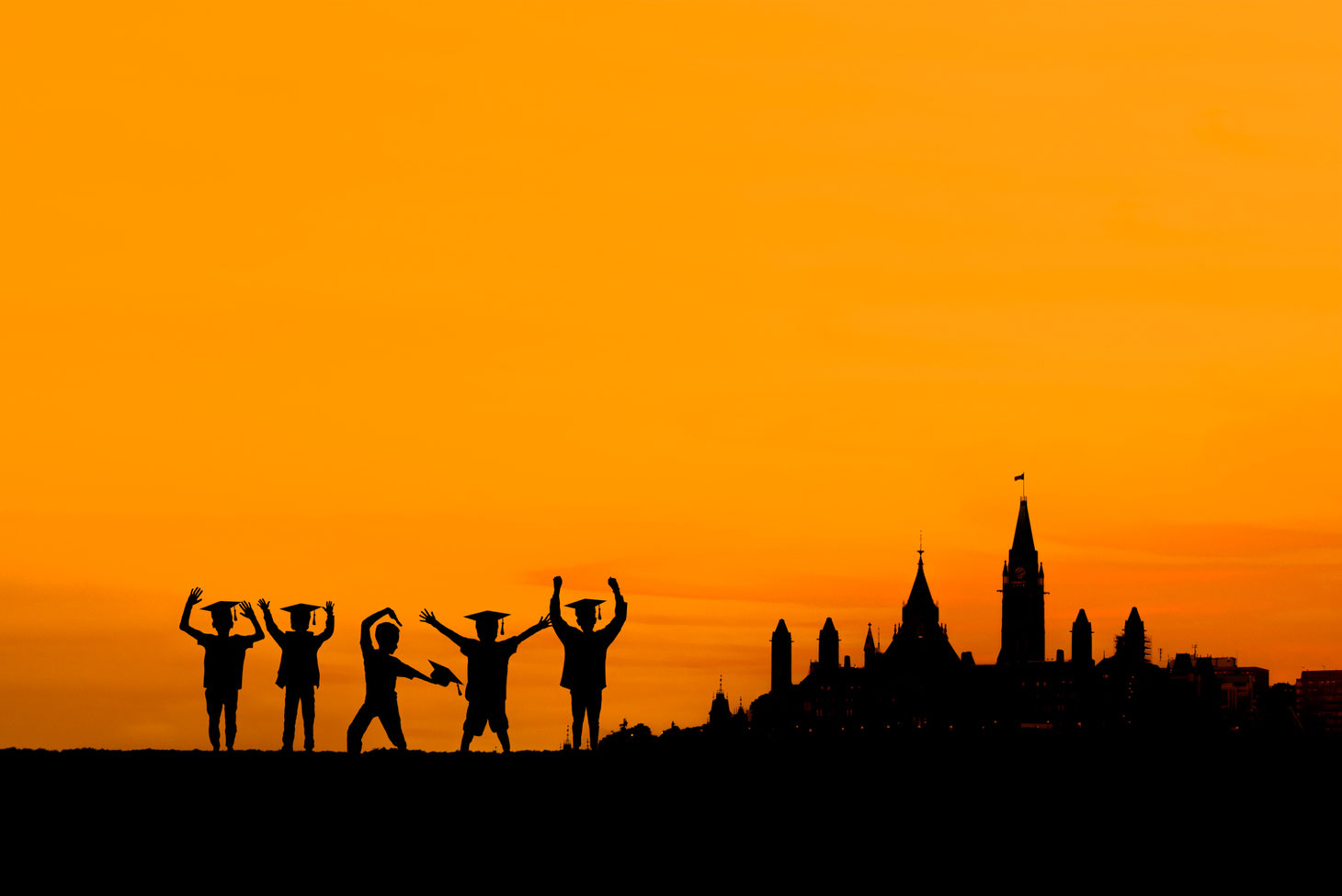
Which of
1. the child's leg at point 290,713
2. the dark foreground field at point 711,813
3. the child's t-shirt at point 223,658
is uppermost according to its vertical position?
the child's t-shirt at point 223,658

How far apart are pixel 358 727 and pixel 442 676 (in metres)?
0.96

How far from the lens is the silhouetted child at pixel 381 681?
20.0m

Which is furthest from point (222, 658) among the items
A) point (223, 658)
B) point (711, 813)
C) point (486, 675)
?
point (711, 813)

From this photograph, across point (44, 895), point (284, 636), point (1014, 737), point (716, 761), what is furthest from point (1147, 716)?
point (44, 895)

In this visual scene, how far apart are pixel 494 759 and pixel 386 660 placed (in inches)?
74.9

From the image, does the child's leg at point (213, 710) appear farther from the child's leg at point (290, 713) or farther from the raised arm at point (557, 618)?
the raised arm at point (557, 618)

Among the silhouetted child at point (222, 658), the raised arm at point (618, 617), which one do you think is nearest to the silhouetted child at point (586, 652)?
the raised arm at point (618, 617)

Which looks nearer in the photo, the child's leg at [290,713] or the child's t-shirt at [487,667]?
the child's t-shirt at [487,667]

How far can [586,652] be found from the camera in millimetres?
20031

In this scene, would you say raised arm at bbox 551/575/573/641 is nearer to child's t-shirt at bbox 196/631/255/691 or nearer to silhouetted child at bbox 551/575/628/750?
silhouetted child at bbox 551/575/628/750

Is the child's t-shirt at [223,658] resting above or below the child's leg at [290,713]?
above

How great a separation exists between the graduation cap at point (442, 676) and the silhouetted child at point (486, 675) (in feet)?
0.96

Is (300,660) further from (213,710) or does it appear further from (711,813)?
(711,813)

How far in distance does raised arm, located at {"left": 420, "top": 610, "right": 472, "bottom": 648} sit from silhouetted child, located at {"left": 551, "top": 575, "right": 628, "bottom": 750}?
0.90 m
